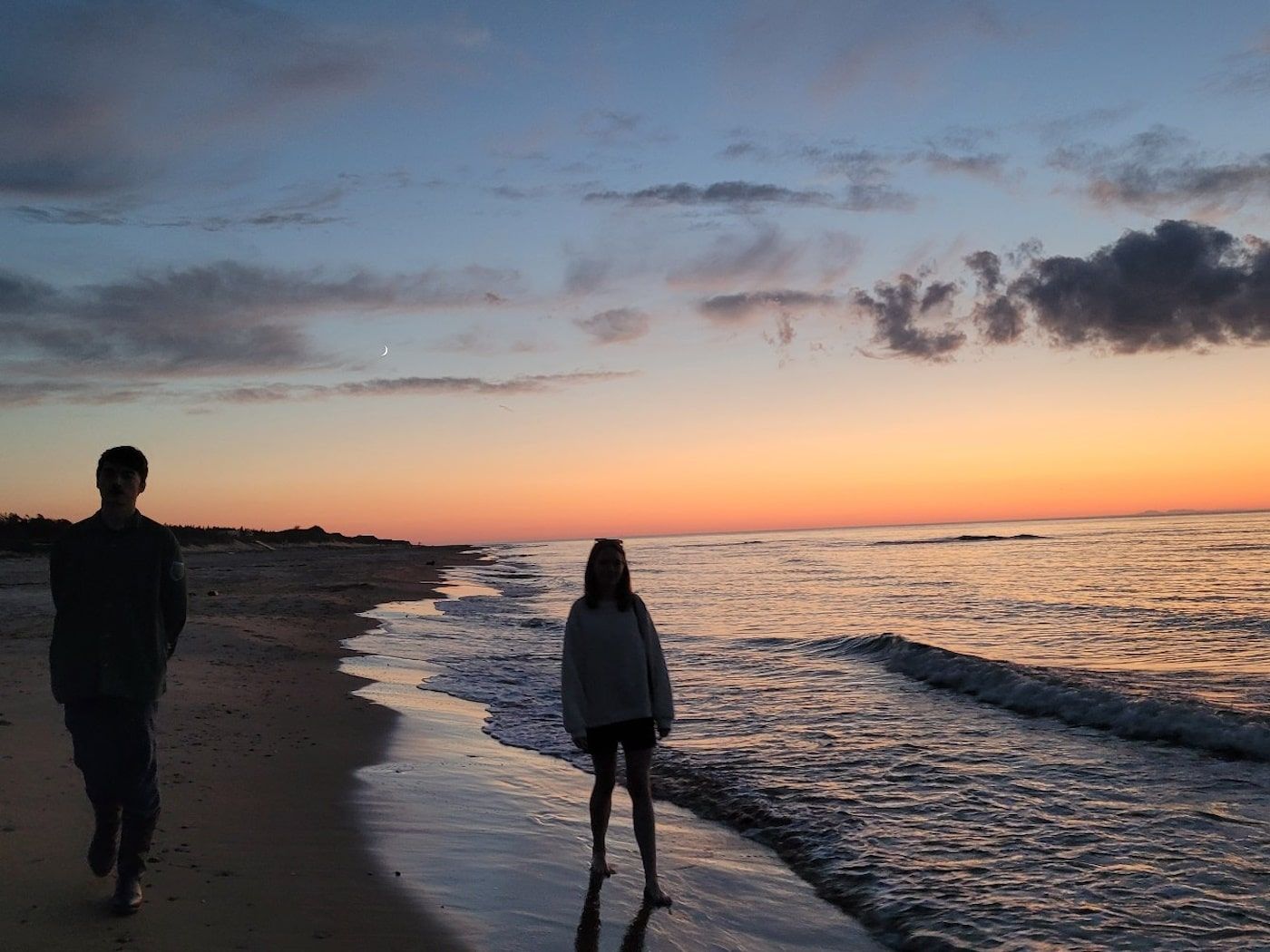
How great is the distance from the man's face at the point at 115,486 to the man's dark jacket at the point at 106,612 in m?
0.09

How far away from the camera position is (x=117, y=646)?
4.39m

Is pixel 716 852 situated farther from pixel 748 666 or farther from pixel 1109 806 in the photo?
pixel 748 666

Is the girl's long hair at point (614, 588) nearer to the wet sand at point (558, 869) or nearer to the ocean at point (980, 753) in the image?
the wet sand at point (558, 869)

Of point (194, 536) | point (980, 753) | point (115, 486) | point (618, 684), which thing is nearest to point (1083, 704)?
point (980, 753)

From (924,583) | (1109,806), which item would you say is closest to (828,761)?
(1109,806)

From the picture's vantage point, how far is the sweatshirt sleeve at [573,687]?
548 cm

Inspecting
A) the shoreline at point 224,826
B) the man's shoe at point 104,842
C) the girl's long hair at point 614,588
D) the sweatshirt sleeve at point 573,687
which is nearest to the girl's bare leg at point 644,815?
the sweatshirt sleeve at point 573,687

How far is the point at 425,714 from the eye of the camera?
11.6m

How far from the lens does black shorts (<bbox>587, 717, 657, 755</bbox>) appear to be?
5484 mm

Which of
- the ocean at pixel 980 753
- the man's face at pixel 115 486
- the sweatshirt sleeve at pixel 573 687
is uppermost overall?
the man's face at pixel 115 486

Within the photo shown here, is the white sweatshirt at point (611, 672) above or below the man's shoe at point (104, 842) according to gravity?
above

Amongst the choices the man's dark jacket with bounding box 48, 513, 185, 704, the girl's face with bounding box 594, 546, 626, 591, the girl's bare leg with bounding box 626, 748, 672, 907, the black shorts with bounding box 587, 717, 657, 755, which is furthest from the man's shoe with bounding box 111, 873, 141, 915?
the girl's face with bounding box 594, 546, 626, 591

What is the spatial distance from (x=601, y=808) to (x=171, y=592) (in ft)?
9.49

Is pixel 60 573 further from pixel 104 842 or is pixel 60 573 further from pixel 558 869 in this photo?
pixel 558 869
